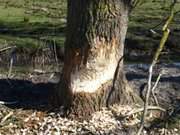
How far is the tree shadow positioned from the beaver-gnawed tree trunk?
1.19 feet

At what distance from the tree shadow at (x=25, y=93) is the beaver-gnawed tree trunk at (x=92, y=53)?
0.36 metres

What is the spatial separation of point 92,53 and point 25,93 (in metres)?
1.02

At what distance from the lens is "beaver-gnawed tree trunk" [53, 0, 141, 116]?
464 centimetres

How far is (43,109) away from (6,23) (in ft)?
14.6

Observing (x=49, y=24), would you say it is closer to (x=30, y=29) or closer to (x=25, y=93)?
(x=30, y=29)

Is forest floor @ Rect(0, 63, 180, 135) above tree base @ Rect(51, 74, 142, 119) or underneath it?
underneath

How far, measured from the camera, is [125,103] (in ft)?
16.1

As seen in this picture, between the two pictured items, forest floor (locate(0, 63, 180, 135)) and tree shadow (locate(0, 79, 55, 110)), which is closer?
forest floor (locate(0, 63, 180, 135))

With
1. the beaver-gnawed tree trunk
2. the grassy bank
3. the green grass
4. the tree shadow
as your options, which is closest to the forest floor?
the tree shadow

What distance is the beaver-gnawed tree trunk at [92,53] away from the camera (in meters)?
4.64

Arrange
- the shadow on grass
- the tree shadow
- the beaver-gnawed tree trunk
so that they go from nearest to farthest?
the beaver-gnawed tree trunk → the tree shadow → the shadow on grass

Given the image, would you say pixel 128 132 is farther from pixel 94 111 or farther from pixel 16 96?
pixel 16 96

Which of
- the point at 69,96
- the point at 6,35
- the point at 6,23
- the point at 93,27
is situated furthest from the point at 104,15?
the point at 6,23

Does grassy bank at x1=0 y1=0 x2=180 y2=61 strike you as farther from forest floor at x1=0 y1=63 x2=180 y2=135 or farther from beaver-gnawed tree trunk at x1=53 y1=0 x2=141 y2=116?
beaver-gnawed tree trunk at x1=53 y1=0 x2=141 y2=116
